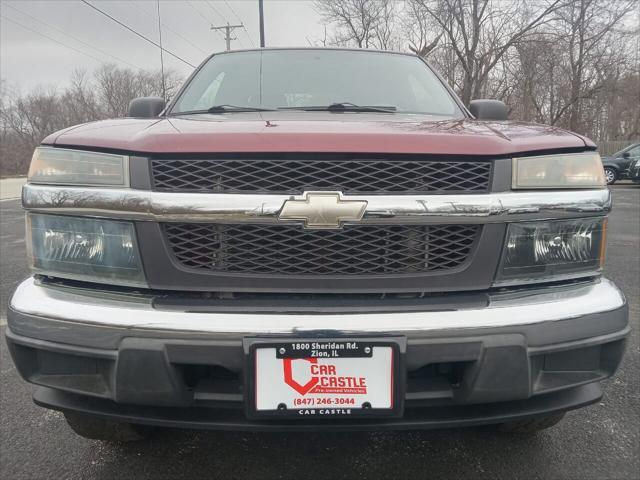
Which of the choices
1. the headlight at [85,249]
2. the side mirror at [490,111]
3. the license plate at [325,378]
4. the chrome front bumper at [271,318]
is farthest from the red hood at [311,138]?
the side mirror at [490,111]

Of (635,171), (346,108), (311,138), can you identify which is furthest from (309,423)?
(635,171)

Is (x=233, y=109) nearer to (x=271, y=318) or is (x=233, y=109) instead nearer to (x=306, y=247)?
(x=306, y=247)

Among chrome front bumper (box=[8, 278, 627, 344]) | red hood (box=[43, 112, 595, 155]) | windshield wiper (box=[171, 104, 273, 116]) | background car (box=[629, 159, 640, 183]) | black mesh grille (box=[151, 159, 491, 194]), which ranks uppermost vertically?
windshield wiper (box=[171, 104, 273, 116])

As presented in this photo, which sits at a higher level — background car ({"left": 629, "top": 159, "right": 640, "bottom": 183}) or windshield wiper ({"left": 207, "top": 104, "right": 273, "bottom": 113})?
windshield wiper ({"left": 207, "top": 104, "right": 273, "bottom": 113})

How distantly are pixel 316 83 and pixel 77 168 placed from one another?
147cm

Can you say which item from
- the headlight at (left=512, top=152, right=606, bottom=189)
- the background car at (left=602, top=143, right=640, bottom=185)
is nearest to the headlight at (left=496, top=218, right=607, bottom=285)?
the headlight at (left=512, top=152, right=606, bottom=189)

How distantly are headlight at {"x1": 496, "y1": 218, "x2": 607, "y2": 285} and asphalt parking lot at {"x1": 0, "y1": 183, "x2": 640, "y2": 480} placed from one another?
811mm

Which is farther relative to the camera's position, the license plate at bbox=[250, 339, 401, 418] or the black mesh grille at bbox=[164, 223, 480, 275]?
the black mesh grille at bbox=[164, 223, 480, 275]

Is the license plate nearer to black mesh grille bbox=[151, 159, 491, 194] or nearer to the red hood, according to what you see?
black mesh grille bbox=[151, 159, 491, 194]

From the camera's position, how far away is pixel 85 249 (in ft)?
4.81

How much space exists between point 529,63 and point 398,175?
77.3 ft

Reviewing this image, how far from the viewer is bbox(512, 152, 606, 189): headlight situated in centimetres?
145

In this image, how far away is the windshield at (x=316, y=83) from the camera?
239 cm

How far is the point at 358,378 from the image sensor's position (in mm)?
1332
